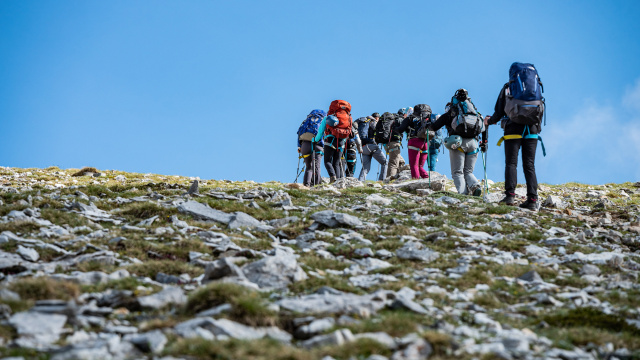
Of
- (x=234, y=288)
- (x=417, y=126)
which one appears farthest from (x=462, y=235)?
(x=417, y=126)

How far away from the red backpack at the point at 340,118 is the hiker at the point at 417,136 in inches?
91.7

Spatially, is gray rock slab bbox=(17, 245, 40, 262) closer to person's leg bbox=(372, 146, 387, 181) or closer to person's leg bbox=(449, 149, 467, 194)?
person's leg bbox=(449, 149, 467, 194)

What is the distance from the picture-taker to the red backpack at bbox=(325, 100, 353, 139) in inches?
869

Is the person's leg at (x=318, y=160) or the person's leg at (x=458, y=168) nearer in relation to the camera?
the person's leg at (x=458, y=168)

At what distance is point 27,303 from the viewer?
5055mm

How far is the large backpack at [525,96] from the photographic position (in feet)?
45.3

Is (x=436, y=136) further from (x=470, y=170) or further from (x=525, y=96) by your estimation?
(x=525, y=96)

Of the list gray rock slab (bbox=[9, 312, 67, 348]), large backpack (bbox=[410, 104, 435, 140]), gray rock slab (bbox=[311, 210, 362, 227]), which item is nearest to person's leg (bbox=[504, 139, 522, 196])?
gray rock slab (bbox=[311, 210, 362, 227])

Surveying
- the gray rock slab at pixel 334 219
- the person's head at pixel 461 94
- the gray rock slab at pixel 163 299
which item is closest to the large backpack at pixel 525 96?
the person's head at pixel 461 94

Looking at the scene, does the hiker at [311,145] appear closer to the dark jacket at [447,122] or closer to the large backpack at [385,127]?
the large backpack at [385,127]

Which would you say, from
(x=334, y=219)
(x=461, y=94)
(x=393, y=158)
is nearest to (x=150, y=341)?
(x=334, y=219)

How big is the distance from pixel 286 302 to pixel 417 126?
17829mm

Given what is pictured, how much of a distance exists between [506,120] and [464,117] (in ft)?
5.86

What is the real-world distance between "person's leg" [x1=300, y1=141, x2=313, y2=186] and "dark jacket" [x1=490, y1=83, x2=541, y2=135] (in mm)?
9038
